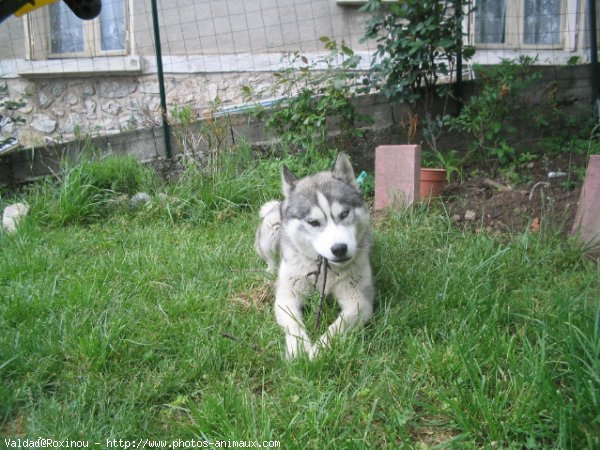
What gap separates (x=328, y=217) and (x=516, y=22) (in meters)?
6.44

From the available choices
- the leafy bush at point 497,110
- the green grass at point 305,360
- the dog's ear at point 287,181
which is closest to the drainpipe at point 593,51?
the leafy bush at point 497,110

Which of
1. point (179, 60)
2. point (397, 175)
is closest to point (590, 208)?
point (397, 175)

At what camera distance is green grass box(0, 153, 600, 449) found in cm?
173

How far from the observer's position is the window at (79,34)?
7887 mm

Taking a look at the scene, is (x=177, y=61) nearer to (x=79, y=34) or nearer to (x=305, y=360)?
(x=79, y=34)

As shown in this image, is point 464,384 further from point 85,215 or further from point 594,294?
point 85,215

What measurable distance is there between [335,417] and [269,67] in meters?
6.86

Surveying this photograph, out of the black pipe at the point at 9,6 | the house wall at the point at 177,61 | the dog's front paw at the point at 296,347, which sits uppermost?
the house wall at the point at 177,61

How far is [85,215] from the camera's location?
454 cm

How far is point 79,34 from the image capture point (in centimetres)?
802

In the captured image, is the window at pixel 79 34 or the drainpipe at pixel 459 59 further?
the window at pixel 79 34

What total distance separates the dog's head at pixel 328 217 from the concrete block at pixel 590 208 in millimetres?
1589

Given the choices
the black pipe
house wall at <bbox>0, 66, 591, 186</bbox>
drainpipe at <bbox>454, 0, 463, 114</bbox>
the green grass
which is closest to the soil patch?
the green grass

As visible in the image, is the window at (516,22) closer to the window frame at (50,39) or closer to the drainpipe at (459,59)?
the drainpipe at (459,59)
